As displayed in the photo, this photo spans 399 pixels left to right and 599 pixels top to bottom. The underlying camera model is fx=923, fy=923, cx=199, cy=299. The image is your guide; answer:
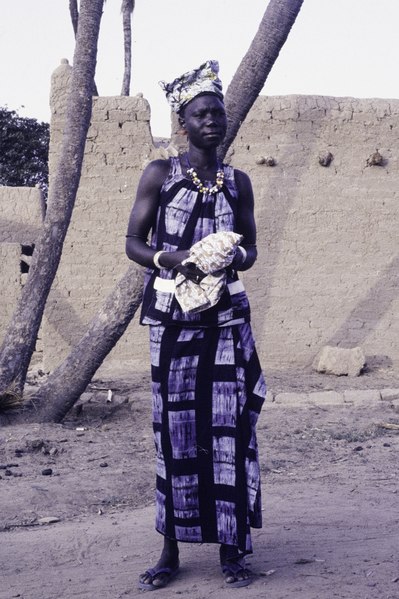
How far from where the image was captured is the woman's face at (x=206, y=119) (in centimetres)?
341

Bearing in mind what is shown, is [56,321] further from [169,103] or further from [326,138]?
[169,103]

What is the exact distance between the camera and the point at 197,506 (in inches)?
134

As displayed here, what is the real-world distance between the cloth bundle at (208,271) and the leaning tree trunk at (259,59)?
3.48 metres

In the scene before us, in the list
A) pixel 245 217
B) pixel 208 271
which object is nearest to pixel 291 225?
pixel 245 217

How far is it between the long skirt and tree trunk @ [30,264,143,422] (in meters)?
3.48

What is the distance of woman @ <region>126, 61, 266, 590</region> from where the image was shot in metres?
3.40

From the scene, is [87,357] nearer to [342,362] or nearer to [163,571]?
[342,362]

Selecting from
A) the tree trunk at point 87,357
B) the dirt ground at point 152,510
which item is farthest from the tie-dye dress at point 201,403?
the tree trunk at point 87,357

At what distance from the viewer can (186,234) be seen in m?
3.42

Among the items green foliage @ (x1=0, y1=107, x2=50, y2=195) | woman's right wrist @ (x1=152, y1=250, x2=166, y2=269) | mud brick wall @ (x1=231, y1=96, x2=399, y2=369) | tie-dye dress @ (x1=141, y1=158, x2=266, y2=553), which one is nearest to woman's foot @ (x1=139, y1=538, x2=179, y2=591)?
tie-dye dress @ (x1=141, y1=158, x2=266, y2=553)

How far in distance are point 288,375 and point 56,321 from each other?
239 cm

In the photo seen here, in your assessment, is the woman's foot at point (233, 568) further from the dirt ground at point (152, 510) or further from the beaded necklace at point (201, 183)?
the beaded necklace at point (201, 183)

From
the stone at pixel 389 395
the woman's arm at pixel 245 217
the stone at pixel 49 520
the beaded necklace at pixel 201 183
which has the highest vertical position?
the beaded necklace at pixel 201 183

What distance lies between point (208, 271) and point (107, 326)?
150 inches
